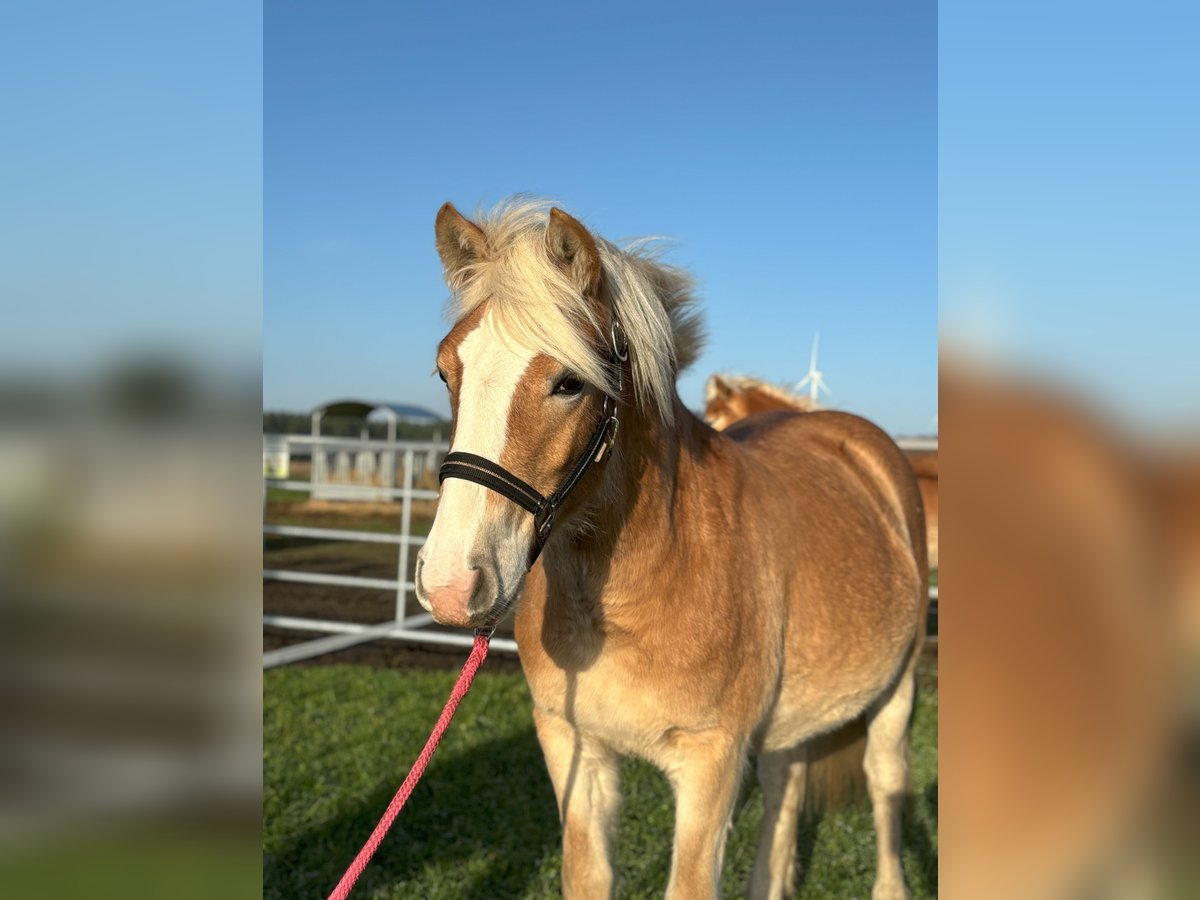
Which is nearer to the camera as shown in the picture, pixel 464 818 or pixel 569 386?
pixel 569 386

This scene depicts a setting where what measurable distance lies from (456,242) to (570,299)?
0.46 metres

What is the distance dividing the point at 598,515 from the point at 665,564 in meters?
0.24

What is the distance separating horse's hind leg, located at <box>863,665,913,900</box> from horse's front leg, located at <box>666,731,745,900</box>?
1.65 metres

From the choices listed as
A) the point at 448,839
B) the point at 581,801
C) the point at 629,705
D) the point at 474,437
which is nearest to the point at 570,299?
the point at 474,437

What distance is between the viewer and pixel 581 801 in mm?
2588

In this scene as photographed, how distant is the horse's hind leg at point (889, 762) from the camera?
3735 mm

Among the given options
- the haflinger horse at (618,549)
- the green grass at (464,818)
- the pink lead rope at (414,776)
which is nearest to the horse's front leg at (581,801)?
the haflinger horse at (618,549)

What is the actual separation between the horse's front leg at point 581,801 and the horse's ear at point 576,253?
4.19 ft
